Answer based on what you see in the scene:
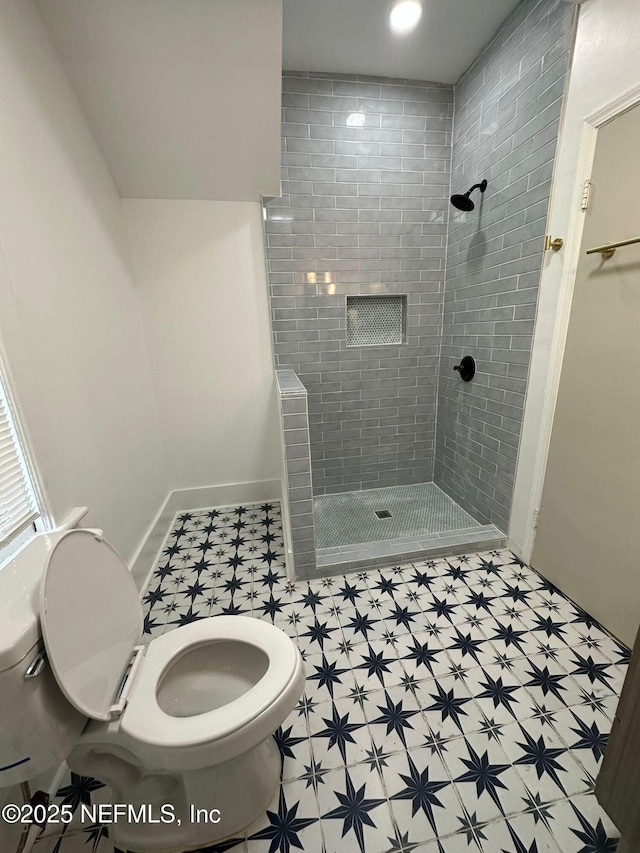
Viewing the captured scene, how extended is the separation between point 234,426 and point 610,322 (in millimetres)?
2096

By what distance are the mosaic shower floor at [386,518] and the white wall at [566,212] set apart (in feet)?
1.50

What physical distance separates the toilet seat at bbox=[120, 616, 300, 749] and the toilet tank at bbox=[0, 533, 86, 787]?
0.12 m

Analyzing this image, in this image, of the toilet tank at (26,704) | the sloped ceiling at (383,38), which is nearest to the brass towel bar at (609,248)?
the sloped ceiling at (383,38)

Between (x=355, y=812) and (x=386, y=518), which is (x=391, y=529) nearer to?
(x=386, y=518)

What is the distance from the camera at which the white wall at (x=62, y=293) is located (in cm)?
101

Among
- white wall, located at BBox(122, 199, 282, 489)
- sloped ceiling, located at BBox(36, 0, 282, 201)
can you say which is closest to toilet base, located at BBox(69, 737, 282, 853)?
white wall, located at BBox(122, 199, 282, 489)

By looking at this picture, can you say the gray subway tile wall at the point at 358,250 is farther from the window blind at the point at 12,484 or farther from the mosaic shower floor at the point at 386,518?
the window blind at the point at 12,484

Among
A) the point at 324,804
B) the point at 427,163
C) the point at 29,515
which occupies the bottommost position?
the point at 324,804

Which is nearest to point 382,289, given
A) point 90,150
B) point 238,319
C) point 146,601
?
point 238,319

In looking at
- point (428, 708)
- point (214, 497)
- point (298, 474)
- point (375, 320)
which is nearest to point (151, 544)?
point (214, 497)

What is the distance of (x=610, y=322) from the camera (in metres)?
1.24

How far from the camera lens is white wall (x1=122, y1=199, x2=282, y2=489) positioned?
6.56ft

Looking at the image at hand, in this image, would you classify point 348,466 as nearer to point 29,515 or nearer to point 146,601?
point 146,601

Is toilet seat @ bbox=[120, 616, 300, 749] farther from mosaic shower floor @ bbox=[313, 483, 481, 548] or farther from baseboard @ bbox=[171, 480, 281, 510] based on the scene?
baseboard @ bbox=[171, 480, 281, 510]
